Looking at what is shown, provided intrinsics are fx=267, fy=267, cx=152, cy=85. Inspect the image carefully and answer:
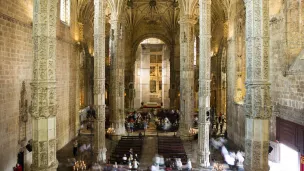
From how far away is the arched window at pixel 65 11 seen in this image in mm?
20219

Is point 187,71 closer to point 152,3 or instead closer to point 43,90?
point 152,3

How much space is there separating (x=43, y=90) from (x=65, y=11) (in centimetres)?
1507

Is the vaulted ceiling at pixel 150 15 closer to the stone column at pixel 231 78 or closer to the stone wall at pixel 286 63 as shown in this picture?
the stone column at pixel 231 78

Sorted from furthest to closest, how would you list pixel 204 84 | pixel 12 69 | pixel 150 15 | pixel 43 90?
pixel 150 15
pixel 204 84
pixel 12 69
pixel 43 90

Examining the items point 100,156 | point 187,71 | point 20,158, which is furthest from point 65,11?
point 20,158

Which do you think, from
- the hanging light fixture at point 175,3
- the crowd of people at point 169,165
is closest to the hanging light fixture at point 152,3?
the hanging light fixture at point 175,3

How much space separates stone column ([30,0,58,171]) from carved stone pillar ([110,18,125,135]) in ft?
47.6

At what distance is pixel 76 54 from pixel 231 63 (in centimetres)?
1305

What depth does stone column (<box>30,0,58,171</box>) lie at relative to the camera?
294 inches

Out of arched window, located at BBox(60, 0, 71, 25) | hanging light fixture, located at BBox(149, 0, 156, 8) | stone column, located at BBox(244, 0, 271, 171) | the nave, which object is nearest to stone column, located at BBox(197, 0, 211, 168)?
the nave

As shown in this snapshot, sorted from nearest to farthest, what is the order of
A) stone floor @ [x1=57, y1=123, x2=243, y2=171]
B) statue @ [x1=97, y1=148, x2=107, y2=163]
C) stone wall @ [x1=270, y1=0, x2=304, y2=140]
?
stone wall @ [x1=270, y1=0, x2=304, y2=140]
stone floor @ [x1=57, y1=123, x2=243, y2=171]
statue @ [x1=97, y1=148, x2=107, y2=163]

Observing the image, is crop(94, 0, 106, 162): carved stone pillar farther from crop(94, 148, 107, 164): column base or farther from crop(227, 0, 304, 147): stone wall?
crop(227, 0, 304, 147): stone wall

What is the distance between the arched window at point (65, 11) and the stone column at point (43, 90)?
525 inches

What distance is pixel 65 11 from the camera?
20.9 metres
